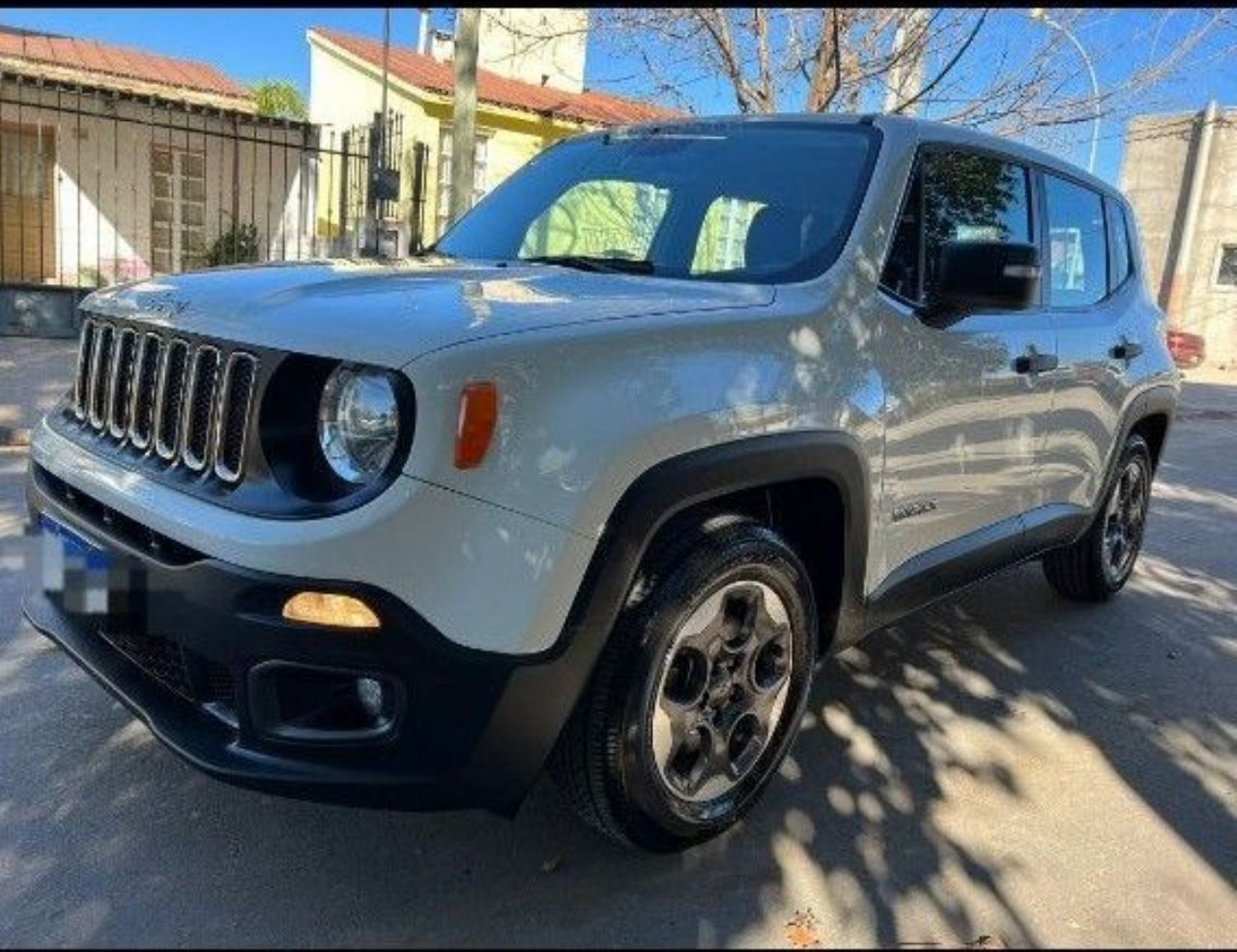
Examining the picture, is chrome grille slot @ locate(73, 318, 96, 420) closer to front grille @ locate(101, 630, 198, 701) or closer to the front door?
front grille @ locate(101, 630, 198, 701)

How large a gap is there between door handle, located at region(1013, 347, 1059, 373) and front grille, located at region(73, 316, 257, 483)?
2496 mm

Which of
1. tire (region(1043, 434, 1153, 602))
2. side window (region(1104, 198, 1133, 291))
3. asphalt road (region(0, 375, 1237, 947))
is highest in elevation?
side window (region(1104, 198, 1133, 291))

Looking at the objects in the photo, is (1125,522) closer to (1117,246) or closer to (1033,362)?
(1117,246)

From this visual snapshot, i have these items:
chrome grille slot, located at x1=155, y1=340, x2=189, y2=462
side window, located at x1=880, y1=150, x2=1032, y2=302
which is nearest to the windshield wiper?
side window, located at x1=880, y1=150, x2=1032, y2=302

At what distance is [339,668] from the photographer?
2.19 meters

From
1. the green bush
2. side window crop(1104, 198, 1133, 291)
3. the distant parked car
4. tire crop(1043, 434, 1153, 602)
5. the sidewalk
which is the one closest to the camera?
side window crop(1104, 198, 1133, 291)

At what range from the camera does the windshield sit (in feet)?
10.7

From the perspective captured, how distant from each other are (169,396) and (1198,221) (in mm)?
27807

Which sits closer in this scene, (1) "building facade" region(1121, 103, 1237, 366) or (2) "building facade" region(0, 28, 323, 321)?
(2) "building facade" region(0, 28, 323, 321)

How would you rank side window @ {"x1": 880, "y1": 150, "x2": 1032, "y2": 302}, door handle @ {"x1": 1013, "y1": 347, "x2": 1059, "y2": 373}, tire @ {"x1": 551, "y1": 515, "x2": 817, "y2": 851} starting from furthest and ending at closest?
door handle @ {"x1": 1013, "y1": 347, "x2": 1059, "y2": 373} → side window @ {"x1": 880, "y1": 150, "x2": 1032, "y2": 302} → tire @ {"x1": 551, "y1": 515, "x2": 817, "y2": 851}

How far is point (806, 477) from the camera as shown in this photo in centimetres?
285

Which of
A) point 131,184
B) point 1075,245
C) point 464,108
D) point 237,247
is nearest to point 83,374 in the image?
point 1075,245

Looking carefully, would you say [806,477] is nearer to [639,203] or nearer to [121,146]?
[639,203]

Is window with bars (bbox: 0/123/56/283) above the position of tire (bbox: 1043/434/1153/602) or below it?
above
